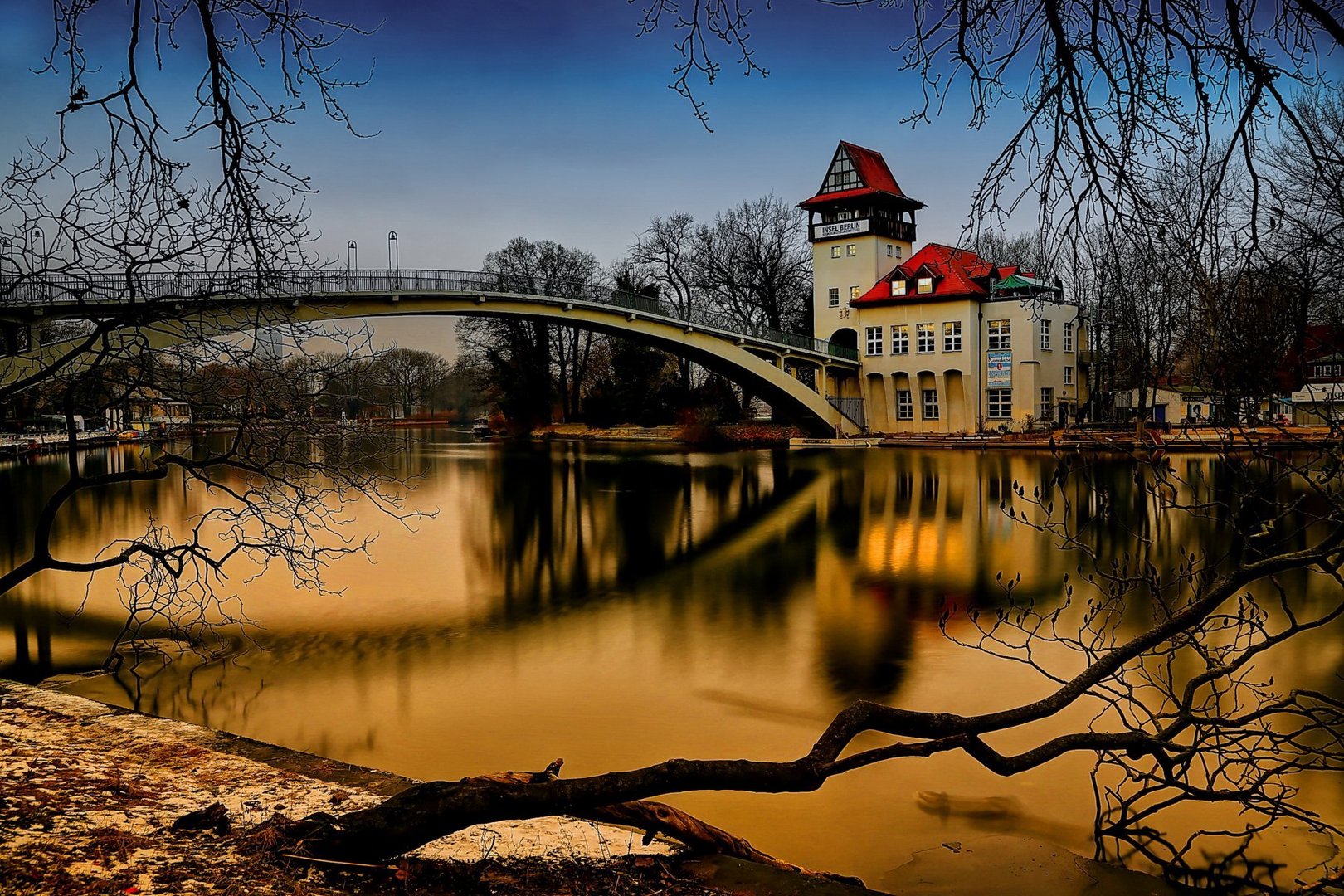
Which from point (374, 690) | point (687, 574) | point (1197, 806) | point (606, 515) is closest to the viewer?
point (1197, 806)

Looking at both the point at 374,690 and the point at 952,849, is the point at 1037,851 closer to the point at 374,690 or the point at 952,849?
the point at 952,849

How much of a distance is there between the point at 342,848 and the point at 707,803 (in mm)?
2919

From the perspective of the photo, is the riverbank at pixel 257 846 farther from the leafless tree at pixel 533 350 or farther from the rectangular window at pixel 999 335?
the leafless tree at pixel 533 350

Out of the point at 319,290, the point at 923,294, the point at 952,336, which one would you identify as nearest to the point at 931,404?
the point at 952,336

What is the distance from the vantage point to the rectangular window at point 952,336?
141ft

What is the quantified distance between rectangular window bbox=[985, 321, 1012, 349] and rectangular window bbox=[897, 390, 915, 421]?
4612 millimetres

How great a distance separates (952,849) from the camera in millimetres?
5176

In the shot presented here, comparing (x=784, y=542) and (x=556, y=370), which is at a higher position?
(x=556, y=370)

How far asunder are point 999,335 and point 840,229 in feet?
29.8

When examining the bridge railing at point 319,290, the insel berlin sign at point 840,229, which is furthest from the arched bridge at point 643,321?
the insel berlin sign at point 840,229

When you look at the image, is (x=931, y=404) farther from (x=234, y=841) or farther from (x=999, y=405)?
(x=234, y=841)

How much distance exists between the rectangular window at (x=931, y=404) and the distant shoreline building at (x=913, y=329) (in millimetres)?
51

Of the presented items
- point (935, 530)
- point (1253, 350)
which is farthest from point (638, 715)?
point (935, 530)

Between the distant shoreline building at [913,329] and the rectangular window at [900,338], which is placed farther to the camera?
the rectangular window at [900,338]
